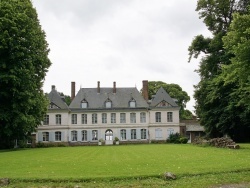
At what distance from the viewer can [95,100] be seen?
48.2 meters

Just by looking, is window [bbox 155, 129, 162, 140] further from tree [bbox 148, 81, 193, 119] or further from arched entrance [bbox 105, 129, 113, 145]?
tree [bbox 148, 81, 193, 119]

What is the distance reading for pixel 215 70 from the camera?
115 feet

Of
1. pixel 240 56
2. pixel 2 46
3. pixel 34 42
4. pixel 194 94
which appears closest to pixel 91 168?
pixel 240 56

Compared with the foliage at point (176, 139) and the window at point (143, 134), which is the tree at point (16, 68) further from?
the window at point (143, 134)

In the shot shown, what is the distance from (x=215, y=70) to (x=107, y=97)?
59.4 feet

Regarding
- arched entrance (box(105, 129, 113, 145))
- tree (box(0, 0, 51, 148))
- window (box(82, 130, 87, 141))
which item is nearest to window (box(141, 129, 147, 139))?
arched entrance (box(105, 129, 113, 145))

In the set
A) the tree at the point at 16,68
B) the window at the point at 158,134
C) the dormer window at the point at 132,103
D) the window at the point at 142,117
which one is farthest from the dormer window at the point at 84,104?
the tree at the point at 16,68

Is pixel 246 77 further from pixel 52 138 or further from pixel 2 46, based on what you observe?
pixel 52 138

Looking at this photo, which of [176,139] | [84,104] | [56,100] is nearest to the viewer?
[176,139]

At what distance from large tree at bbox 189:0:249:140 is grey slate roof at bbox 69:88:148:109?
496 inches

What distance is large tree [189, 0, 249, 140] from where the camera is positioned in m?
33.2

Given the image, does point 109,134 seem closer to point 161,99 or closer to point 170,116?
point 161,99

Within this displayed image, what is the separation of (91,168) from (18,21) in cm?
1767

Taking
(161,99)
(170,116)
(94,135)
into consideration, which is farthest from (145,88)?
(94,135)
